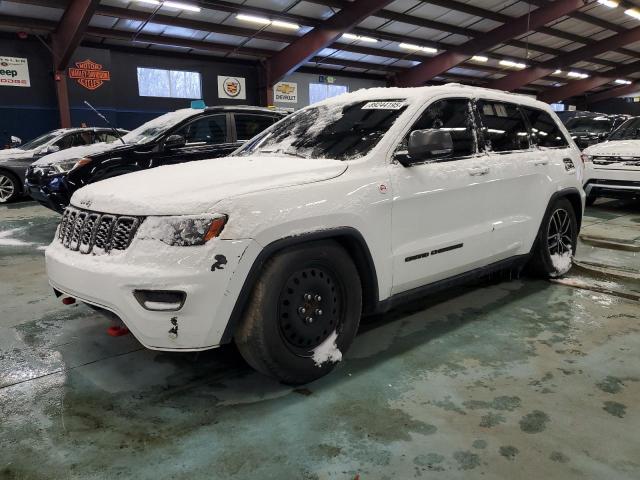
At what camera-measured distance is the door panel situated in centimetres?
284


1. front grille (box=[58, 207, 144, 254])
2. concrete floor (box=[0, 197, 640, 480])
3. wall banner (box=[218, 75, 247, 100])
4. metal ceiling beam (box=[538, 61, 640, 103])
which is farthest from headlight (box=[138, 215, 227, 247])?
metal ceiling beam (box=[538, 61, 640, 103])

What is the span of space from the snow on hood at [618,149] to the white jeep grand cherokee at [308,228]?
4.73 metres

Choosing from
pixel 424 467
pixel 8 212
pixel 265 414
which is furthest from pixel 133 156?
pixel 424 467

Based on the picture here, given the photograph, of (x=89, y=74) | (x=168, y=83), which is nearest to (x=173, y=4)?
(x=89, y=74)

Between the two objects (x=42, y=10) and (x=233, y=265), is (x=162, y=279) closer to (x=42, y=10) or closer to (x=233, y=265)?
(x=233, y=265)

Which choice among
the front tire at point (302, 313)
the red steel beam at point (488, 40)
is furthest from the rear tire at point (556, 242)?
the red steel beam at point (488, 40)

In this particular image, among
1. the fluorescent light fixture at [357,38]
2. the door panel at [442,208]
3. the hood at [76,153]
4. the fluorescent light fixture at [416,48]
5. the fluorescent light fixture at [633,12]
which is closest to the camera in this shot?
the door panel at [442,208]

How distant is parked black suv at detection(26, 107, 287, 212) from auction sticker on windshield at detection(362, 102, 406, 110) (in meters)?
3.72

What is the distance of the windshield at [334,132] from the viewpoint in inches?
116

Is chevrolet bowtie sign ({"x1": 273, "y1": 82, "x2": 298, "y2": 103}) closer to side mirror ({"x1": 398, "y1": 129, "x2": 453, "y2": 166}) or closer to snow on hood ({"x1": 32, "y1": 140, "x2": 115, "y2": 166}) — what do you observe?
snow on hood ({"x1": 32, "y1": 140, "x2": 115, "y2": 166})

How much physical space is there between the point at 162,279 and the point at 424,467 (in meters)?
1.32

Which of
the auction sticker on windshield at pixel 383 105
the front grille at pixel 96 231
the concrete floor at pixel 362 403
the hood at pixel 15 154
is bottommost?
the concrete floor at pixel 362 403

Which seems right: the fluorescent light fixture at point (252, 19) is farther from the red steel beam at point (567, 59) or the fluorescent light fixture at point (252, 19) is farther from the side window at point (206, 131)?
the red steel beam at point (567, 59)

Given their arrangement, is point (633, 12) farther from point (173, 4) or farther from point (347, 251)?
point (347, 251)
